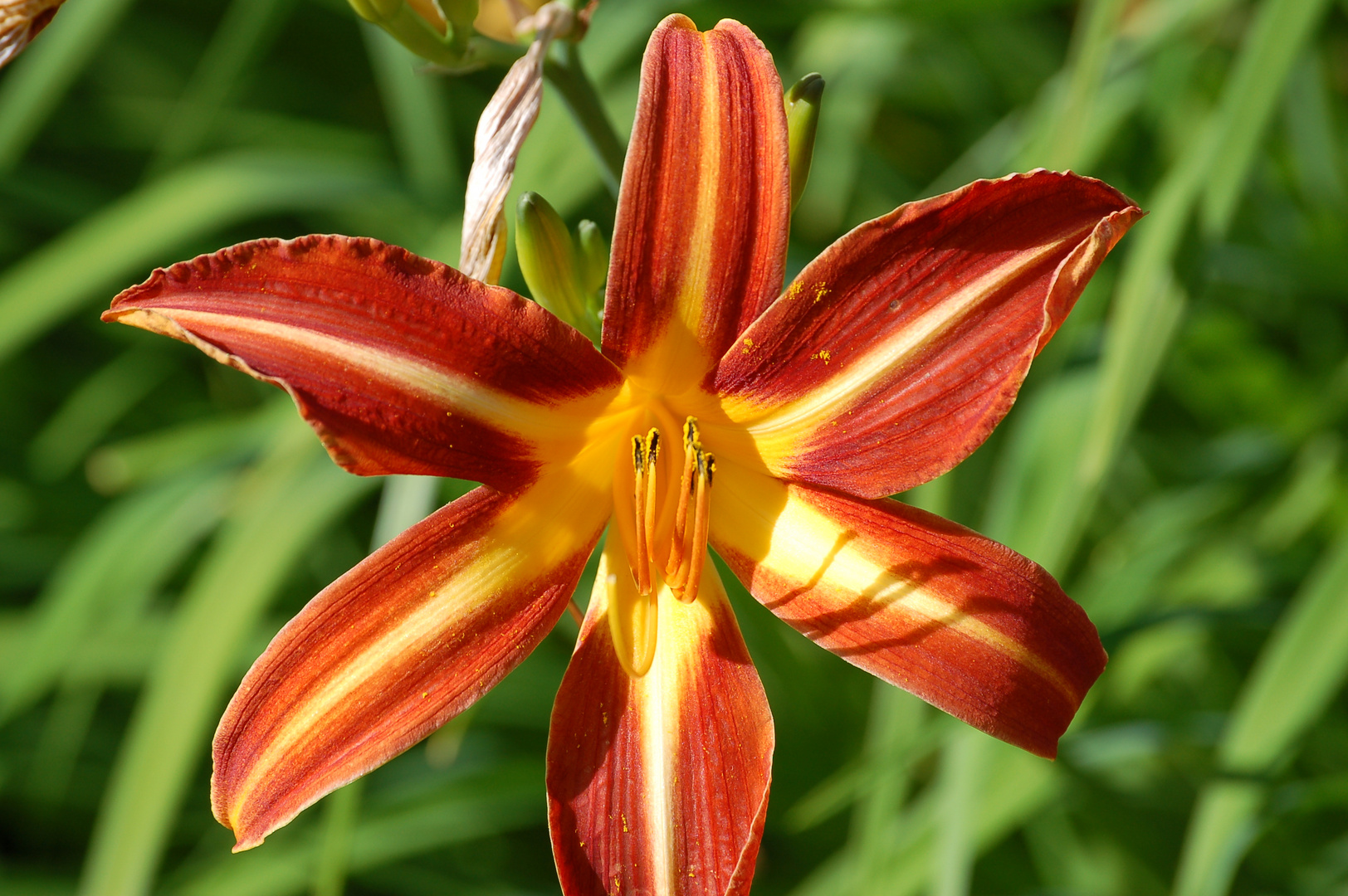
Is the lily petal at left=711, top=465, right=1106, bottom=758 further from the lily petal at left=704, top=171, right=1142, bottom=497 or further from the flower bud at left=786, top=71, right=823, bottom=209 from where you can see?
the flower bud at left=786, top=71, right=823, bottom=209

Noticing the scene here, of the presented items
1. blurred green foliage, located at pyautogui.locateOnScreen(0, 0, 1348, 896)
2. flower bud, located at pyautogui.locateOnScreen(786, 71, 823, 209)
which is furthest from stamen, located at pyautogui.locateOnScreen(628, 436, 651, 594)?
blurred green foliage, located at pyautogui.locateOnScreen(0, 0, 1348, 896)

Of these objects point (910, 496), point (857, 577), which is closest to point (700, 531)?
point (857, 577)

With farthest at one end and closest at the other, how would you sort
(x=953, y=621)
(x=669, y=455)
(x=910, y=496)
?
(x=910, y=496) < (x=669, y=455) < (x=953, y=621)

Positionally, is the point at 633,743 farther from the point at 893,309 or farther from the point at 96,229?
the point at 96,229

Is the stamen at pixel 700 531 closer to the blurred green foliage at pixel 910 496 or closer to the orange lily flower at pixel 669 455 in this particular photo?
the orange lily flower at pixel 669 455

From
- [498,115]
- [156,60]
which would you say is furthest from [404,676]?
[156,60]

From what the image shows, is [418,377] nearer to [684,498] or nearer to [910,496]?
[684,498]
